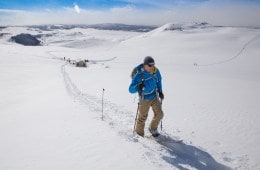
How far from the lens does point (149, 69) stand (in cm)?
741

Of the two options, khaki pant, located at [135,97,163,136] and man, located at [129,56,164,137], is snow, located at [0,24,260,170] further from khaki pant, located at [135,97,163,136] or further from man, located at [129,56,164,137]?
man, located at [129,56,164,137]

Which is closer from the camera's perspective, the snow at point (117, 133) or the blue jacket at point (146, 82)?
the snow at point (117, 133)

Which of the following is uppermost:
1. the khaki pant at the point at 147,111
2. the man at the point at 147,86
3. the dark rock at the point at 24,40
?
the man at the point at 147,86

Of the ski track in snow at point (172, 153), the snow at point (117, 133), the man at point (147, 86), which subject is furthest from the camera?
the man at point (147, 86)

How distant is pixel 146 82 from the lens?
24.9 feet

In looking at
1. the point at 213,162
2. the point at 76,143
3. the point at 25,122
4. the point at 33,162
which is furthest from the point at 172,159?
the point at 25,122

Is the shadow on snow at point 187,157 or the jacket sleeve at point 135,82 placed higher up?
the jacket sleeve at point 135,82

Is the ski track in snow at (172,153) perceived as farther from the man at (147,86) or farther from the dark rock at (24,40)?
the dark rock at (24,40)

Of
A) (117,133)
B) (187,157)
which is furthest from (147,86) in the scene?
(187,157)

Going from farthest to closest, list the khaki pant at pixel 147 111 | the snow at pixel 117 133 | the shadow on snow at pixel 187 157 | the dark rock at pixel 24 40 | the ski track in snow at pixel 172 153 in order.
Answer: the dark rock at pixel 24 40 → the khaki pant at pixel 147 111 → the shadow on snow at pixel 187 157 → the ski track in snow at pixel 172 153 → the snow at pixel 117 133

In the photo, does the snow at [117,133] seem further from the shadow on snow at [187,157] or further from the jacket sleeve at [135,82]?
the jacket sleeve at [135,82]

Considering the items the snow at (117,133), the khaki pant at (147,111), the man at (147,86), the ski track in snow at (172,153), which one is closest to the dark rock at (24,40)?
the snow at (117,133)

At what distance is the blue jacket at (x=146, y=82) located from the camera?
750cm

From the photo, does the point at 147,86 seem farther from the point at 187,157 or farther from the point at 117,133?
the point at 187,157
